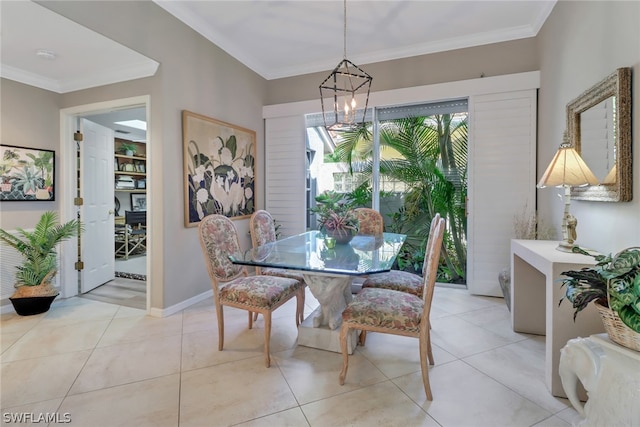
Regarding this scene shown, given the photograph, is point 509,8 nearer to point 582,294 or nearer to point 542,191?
point 542,191

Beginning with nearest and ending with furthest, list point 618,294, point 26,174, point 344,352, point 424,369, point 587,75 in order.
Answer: point 618,294 < point 424,369 < point 344,352 < point 587,75 < point 26,174

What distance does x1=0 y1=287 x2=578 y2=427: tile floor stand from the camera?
4.98 ft

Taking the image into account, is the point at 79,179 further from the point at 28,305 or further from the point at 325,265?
the point at 325,265

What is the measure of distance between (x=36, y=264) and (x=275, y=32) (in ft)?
11.3

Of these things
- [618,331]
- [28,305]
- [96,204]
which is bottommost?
[28,305]

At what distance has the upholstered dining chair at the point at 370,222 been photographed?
317 centimetres

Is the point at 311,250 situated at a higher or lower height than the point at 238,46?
lower

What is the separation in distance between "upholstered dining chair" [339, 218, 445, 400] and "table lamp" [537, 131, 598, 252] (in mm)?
926

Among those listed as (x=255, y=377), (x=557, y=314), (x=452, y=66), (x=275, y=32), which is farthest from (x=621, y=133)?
(x=275, y=32)

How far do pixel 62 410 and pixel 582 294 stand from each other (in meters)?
2.61

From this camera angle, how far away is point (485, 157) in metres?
3.32

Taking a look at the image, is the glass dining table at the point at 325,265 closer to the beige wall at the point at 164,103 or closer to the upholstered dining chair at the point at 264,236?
the upholstered dining chair at the point at 264,236

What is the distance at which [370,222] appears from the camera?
3209 mm

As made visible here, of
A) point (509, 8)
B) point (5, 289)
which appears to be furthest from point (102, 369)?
point (509, 8)
